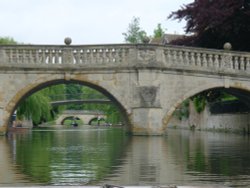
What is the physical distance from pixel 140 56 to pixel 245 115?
6.01 meters

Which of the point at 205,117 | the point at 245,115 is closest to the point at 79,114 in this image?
the point at 205,117

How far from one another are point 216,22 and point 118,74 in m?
4.53

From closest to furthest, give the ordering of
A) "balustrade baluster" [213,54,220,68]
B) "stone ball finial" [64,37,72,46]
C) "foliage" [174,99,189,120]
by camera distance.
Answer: "stone ball finial" [64,37,72,46] → "balustrade baluster" [213,54,220,68] → "foliage" [174,99,189,120]

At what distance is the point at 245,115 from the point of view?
838 inches

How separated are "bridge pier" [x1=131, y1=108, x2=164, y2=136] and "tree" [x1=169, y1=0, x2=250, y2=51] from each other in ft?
15.2

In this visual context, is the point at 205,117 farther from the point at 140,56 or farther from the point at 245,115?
the point at 140,56

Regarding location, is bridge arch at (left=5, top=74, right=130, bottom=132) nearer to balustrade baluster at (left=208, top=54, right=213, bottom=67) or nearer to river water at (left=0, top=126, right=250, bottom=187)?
balustrade baluster at (left=208, top=54, right=213, bottom=67)

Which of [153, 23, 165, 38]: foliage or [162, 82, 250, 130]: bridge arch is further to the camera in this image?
[153, 23, 165, 38]: foliage

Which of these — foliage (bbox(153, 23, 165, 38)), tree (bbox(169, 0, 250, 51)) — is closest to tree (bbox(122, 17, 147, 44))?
foliage (bbox(153, 23, 165, 38))

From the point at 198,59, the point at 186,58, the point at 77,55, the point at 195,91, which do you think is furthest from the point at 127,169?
the point at 198,59

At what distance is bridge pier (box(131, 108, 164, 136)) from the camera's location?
1723cm

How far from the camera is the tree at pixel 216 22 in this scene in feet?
65.1

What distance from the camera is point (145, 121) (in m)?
17.3

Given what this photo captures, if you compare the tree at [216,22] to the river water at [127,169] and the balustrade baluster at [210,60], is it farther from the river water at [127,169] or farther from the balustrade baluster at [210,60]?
the river water at [127,169]
